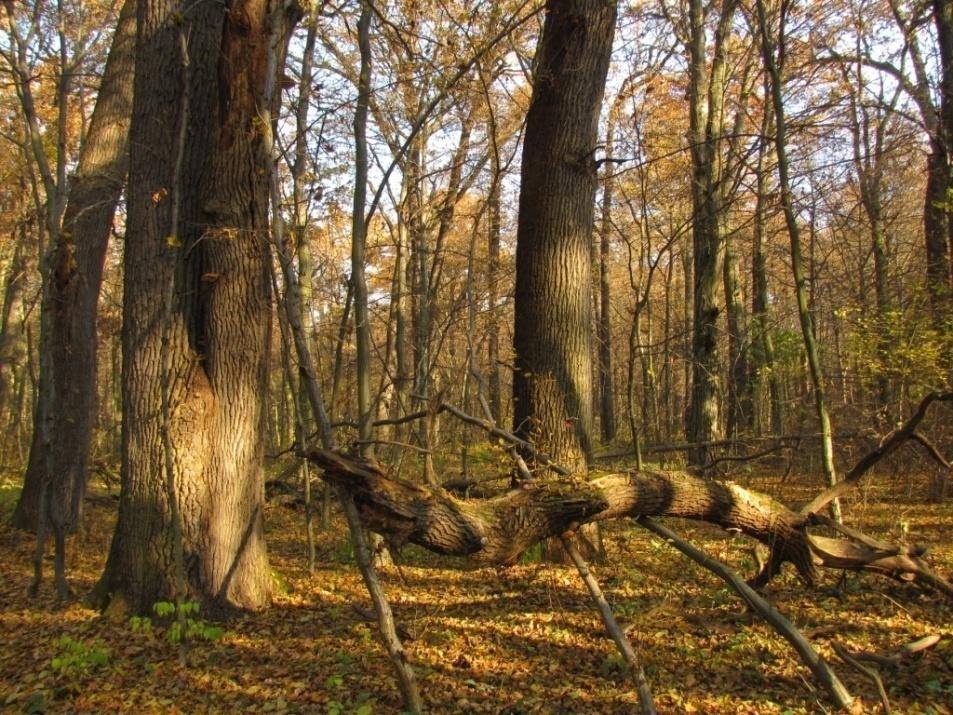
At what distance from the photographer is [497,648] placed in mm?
4914

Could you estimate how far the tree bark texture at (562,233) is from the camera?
6.48 metres

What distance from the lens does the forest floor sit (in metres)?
4.22

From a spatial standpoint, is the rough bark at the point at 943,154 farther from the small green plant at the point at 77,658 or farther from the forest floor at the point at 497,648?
the small green plant at the point at 77,658

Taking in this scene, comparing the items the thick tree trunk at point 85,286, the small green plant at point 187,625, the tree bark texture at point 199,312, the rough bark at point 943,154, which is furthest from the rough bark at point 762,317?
the thick tree trunk at point 85,286

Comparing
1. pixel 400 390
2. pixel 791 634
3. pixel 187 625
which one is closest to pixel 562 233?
pixel 400 390

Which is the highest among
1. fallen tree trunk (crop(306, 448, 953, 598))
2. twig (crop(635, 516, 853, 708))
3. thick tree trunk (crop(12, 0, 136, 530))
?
thick tree trunk (crop(12, 0, 136, 530))

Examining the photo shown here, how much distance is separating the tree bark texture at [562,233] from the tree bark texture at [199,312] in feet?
8.38

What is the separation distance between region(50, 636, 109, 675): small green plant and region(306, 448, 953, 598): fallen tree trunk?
103 inches

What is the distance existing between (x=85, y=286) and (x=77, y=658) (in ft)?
16.5

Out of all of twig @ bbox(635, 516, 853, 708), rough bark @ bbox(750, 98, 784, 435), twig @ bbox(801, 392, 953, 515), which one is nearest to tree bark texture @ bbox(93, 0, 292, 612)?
twig @ bbox(635, 516, 853, 708)

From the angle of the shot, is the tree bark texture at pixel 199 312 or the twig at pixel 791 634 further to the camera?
the tree bark texture at pixel 199 312

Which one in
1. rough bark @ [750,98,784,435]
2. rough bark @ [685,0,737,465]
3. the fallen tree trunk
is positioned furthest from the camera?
rough bark @ [685,0,737,465]

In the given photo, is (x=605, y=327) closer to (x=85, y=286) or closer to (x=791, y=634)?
(x=85, y=286)

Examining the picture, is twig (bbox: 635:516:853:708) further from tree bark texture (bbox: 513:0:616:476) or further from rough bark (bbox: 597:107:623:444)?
rough bark (bbox: 597:107:623:444)
